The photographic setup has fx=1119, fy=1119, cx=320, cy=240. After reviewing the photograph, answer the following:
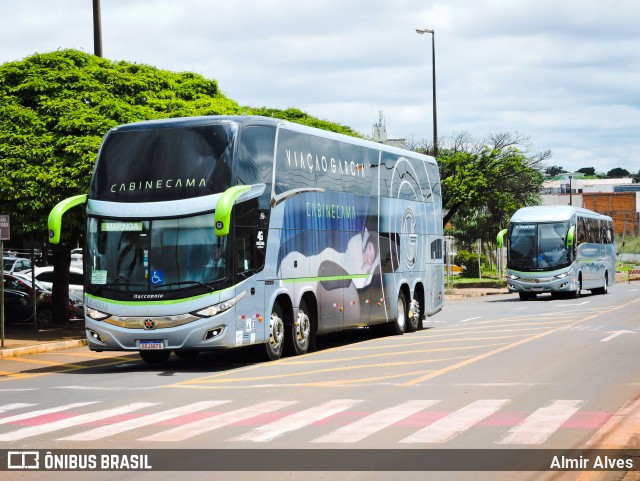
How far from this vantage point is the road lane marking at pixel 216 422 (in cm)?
1130

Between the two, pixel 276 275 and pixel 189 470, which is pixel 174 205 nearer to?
pixel 276 275

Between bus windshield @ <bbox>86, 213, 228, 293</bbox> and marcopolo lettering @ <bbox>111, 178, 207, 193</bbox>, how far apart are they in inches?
22.1

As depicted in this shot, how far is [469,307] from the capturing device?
39.9m

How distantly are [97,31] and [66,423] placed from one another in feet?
66.4

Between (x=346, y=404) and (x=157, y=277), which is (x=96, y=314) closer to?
(x=157, y=277)

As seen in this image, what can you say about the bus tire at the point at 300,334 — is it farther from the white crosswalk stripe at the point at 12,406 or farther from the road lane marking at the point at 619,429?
the road lane marking at the point at 619,429

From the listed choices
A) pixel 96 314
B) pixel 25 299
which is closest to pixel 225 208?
pixel 96 314

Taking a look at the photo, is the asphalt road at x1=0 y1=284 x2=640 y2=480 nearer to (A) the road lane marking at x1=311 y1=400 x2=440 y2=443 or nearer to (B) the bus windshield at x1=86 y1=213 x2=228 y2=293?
(A) the road lane marking at x1=311 y1=400 x2=440 y2=443

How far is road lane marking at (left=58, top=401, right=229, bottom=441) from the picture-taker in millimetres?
11500

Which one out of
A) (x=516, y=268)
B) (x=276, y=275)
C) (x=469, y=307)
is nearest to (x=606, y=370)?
(x=276, y=275)

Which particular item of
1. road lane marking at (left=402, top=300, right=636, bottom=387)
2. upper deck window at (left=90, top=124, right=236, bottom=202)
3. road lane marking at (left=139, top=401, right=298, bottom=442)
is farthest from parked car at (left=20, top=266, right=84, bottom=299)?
road lane marking at (left=139, top=401, right=298, bottom=442)

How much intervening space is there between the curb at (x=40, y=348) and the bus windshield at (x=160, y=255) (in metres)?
5.50

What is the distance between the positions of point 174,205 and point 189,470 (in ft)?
31.6

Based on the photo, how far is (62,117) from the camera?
1073 inches
